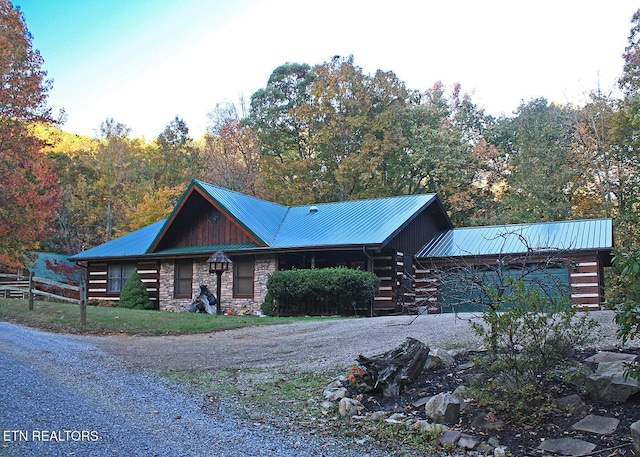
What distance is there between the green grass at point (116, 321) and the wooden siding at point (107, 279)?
5.99 metres

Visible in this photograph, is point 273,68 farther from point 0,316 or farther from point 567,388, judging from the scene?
point 567,388

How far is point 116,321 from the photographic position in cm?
1524

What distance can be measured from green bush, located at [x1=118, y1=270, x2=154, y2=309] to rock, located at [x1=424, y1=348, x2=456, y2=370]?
1766 centimetres

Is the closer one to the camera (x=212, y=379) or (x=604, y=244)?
(x=212, y=379)

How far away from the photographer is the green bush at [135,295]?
23.0 metres

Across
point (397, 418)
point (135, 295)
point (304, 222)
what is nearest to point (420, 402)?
point (397, 418)

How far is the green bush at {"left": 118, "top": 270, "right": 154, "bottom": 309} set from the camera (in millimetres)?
23016

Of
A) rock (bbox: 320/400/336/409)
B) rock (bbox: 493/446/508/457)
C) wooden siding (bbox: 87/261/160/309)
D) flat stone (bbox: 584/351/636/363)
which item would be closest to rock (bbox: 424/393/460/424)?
rock (bbox: 493/446/508/457)

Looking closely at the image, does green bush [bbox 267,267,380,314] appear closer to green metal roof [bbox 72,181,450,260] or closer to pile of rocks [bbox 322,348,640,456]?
green metal roof [bbox 72,181,450,260]

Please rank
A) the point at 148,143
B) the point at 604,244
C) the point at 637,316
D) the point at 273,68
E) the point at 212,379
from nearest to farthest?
the point at 637,316 → the point at 212,379 → the point at 604,244 → the point at 273,68 → the point at 148,143

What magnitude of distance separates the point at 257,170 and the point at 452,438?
119 ft

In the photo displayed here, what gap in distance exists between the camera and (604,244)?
1952cm

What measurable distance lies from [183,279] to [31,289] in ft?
23.2

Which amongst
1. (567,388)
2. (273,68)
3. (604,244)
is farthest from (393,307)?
(273,68)
